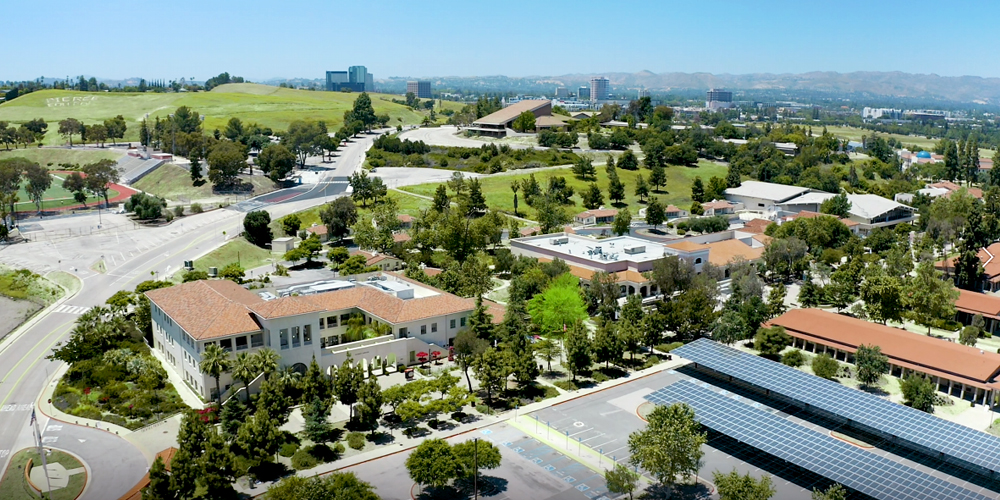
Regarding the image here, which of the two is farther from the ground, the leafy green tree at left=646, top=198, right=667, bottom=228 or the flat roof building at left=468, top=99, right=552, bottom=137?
the flat roof building at left=468, top=99, right=552, bottom=137

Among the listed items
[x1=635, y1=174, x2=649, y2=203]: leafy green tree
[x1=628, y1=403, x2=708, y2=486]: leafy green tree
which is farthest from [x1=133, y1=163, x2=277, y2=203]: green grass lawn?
[x1=628, y1=403, x2=708, y2=486]: leafy green tree

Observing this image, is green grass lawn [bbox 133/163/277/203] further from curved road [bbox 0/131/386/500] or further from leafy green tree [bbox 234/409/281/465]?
leafy green tree [bbox 234/409/281/465]

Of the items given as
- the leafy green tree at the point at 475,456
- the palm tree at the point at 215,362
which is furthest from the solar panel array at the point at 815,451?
the palm tree at the point at 215,362

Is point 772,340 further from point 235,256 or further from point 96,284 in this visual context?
point 96,284

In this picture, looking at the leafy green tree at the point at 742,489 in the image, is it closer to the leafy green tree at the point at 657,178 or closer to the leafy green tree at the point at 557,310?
the leafy green tree at the point at 557,310

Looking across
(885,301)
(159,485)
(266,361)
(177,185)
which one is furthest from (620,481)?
(177,185)

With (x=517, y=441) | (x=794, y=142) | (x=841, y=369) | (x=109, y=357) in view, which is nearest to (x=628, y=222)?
Answer: (x=841, y=369)
